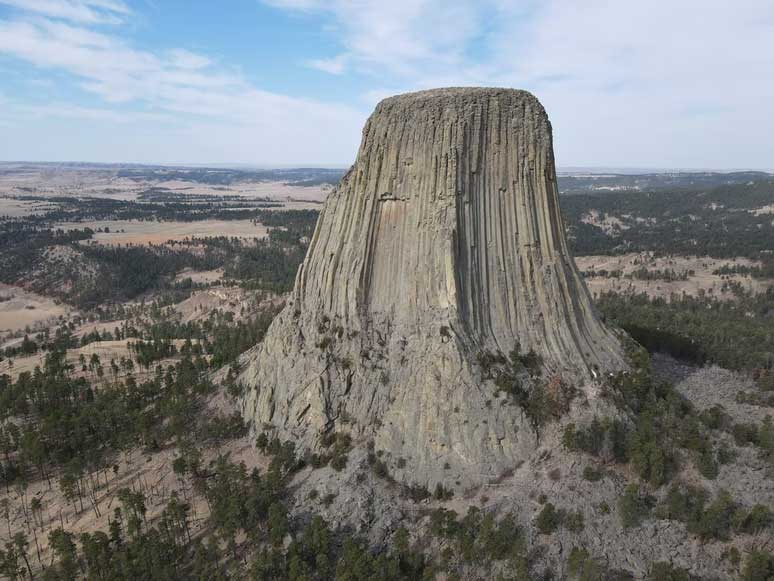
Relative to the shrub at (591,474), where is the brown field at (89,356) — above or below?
below

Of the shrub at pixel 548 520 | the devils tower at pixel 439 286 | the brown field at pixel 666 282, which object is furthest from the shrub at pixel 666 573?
the brown field at pixel 666 282

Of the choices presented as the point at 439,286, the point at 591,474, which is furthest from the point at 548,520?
the point at 439,286

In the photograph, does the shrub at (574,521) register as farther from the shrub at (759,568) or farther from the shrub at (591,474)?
the shrub at (759,568)

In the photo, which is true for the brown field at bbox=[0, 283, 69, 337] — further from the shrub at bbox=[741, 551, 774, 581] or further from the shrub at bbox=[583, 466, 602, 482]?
the shrub at bbox=[741, 551, 774, 581]

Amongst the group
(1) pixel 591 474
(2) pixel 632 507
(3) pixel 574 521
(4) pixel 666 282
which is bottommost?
Answer: (3) pixel 574 521

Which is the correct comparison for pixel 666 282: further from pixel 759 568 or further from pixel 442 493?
pixel 442 493

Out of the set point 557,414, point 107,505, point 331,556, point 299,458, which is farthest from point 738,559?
point 107,505

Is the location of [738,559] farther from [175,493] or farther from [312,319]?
[175,493]
